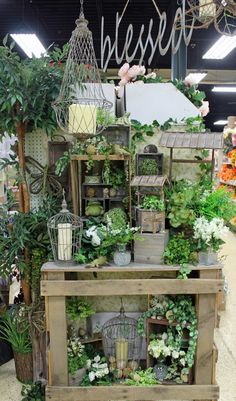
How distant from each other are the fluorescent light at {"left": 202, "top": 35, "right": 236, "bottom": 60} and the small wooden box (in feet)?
14.8

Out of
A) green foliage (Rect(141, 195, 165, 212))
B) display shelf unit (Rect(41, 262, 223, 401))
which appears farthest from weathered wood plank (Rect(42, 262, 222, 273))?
green foliage (Rect(141, 195, 165, 212))

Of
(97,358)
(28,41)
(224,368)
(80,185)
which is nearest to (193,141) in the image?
(80,185)

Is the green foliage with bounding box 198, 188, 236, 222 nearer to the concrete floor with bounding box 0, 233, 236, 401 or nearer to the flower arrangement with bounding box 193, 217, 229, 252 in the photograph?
the flower arrangement with bounding box 193, 217, 229, 252

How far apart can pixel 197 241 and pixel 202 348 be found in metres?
0.64

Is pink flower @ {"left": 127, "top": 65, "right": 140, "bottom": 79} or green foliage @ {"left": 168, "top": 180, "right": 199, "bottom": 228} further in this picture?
pink flower @ {"left": 127, "top": 65, "right": 140, "bottom": 79}

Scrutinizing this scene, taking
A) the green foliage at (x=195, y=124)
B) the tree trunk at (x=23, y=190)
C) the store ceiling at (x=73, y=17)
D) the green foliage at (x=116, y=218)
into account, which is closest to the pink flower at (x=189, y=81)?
the green foliage at (x=195, y=124)

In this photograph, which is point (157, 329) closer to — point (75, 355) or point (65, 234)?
point (75, 355)

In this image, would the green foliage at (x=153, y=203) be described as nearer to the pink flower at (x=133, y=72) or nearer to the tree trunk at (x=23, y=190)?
the tree trunk at (x=23, y=190)

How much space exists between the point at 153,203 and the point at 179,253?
0.33 m

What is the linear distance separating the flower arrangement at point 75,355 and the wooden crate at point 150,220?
896 millimetres

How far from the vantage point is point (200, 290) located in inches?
89.0

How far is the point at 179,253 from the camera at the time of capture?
2.29 metres

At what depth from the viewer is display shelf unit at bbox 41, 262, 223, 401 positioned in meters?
2.26

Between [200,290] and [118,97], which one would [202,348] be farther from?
[118,97]
